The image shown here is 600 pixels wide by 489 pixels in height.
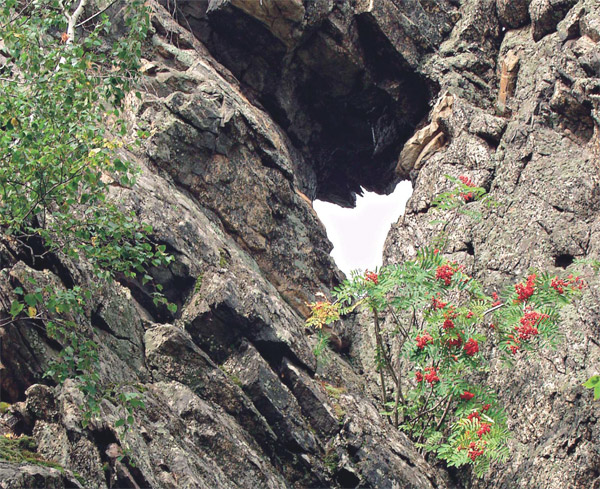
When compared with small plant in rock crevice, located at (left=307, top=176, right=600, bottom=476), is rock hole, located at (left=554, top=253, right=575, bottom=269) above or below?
above

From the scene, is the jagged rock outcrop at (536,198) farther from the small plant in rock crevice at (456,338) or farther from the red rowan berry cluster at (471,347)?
the red rowan berry cluster at (471,347)

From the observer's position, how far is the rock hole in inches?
683

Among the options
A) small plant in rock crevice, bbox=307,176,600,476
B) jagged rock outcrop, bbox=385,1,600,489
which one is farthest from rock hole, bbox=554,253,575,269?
small plant in rock crevice, bbox=307,176,600,476

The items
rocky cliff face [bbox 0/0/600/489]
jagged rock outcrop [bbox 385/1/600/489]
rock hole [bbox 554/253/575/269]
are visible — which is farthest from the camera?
rock hole [bbox 554/253/575/269]

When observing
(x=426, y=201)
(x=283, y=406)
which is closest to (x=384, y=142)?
(x=426, y=201)

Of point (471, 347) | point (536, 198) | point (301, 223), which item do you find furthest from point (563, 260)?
point (301, 223)

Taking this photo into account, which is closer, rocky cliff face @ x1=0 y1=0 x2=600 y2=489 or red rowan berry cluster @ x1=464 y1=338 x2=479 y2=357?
rocky cliff face @ x1=0 y1=0 x2=600 y2=489

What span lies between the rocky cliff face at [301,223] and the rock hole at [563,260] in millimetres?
39

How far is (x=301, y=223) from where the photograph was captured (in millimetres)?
20375

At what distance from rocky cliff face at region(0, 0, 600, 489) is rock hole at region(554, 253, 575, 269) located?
0.04 metres

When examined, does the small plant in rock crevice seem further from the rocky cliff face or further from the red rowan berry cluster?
the rocky cliff face

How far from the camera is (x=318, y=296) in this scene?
19.1 metres

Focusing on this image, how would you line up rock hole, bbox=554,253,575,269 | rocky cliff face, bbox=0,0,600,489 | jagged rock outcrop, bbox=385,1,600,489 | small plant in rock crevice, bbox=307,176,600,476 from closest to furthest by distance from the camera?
rocky cliff face, bbox=0,0,600,489, small plant in rock crevice, bbox=307,176,600,476, jagged rock outcrop, bbox=385,1,600,489, rock hole, bbox=554,253,575,269

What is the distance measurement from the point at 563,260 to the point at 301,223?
7.82 meters
